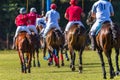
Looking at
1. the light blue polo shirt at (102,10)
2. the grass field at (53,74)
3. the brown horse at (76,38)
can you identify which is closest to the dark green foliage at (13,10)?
the grass field at (53,74)

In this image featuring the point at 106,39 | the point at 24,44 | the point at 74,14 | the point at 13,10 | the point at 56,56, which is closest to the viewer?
the point at 106,39

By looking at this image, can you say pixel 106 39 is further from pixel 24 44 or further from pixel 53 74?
pixel 24 44

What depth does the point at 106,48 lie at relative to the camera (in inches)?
685

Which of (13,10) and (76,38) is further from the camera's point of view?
(13,10)

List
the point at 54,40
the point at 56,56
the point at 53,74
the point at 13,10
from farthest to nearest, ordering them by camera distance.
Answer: the point at 13,10 < the point at 56,56 < the point at 54,40 < the point at 53,74

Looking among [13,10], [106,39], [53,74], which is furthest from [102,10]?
[13,10]

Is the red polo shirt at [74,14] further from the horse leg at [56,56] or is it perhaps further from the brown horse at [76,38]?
the horse leg at [56,56]

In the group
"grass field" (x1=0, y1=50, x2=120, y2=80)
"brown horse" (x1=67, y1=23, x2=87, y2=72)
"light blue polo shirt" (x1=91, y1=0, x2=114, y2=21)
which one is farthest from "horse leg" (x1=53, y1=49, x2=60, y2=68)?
"light blue polo shirt" (x1=91, y1=0, x2=114, y2=21)

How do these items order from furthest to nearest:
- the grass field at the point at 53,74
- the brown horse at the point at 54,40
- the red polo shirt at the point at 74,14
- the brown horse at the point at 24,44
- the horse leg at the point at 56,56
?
1. the horse leg at the point at 56,56
2. the brown horse at the point at 54,40
3. the red polo shirt at the point at 74,14
4. the brown horse at the point at 24,44
5. the grass field at the point at 53,74

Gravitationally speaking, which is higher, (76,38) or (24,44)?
(76,38)

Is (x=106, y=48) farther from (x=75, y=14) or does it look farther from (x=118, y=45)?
(x=75, y=14)

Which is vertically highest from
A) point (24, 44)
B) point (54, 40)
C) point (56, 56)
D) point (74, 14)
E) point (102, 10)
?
point (102, 10)

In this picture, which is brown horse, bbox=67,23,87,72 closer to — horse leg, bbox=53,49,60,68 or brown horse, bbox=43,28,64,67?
brown horse, bbox=43,28,64,67

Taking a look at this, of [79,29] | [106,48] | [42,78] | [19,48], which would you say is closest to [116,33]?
[106,48]
